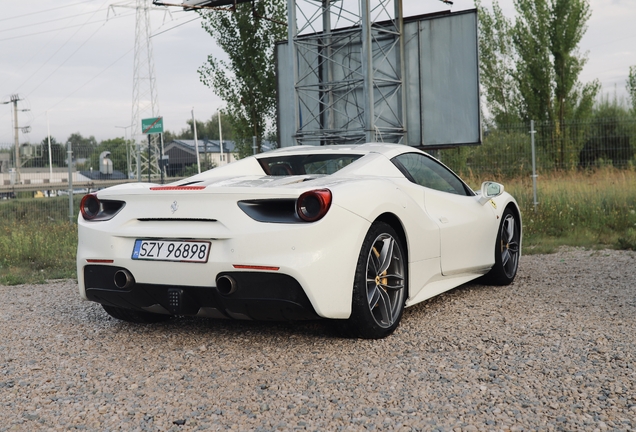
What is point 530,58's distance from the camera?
960 inches

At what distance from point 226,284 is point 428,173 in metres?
2.14

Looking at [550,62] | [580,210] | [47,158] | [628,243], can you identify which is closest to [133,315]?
[628,243]

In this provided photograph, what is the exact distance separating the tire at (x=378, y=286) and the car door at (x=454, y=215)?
68cm

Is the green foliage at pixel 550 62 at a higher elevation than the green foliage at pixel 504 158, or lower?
higher

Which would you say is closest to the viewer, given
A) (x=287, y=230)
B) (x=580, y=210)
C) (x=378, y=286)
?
(x=287, y=230)

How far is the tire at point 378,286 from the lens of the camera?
406 centimetres

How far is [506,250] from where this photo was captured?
20.9ft

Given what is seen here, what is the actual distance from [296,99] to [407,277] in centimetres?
1081

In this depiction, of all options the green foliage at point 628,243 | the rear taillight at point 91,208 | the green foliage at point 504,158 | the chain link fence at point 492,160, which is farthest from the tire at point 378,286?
the green foliage at point 504,158

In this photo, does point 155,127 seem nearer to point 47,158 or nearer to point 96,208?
point 47,158

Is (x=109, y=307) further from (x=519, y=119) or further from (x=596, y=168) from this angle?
(x=519, y=119)

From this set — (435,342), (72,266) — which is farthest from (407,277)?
(72,266)

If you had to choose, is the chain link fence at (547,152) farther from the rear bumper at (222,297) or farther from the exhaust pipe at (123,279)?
the exhaust pipe at (123,279)

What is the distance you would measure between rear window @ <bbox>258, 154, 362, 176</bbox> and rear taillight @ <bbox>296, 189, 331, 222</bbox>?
111cm
